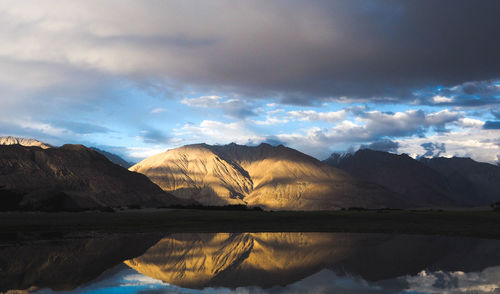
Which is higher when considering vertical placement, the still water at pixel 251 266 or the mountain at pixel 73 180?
the mountain at pixel 73 180

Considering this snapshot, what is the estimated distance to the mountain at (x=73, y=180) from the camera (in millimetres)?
111875

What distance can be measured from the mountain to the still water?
263ft

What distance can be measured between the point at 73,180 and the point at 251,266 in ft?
→ 409

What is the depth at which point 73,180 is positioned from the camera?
13625cm

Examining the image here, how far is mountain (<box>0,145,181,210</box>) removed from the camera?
112m

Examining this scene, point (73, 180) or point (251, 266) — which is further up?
point (73, 180)

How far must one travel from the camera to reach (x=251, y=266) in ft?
78.6

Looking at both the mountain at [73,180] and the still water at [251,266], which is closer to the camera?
the still water at [251,266]

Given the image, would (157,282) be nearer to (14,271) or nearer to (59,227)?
(14,271)

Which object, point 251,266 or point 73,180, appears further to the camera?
point 73,180

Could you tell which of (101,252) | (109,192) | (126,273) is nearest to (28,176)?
(109,192)

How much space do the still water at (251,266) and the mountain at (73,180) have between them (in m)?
80.3

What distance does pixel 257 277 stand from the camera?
2081cm

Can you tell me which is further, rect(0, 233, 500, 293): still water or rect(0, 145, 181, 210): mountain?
rect(0, 145, 181, 210): mountain
